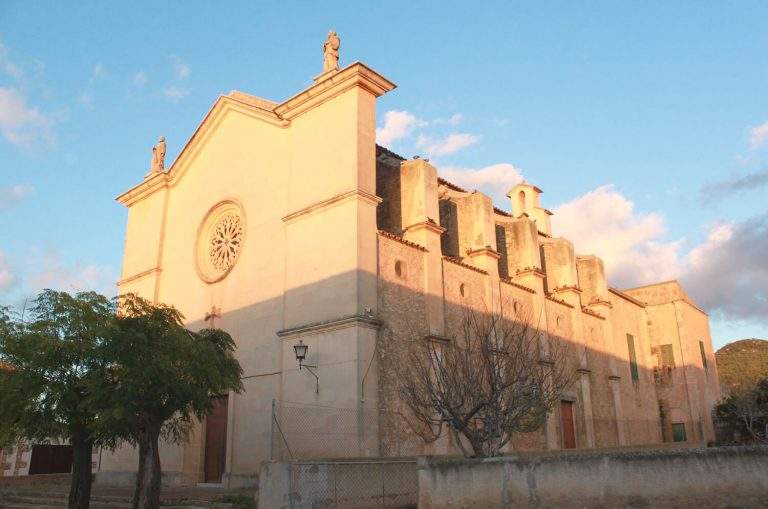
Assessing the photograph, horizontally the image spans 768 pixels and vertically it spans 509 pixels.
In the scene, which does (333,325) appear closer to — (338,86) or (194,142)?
(338,86)

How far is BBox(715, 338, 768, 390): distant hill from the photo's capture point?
4166cm

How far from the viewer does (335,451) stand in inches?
634

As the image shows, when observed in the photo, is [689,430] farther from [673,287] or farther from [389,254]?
[389,254]

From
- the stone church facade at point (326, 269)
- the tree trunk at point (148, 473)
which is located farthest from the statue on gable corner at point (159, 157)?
the tree trunk at point (148, 473)

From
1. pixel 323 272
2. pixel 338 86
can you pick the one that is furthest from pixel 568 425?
pixel 338 86

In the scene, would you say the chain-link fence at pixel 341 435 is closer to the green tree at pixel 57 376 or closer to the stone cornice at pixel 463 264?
the green tree at pixel 57 376

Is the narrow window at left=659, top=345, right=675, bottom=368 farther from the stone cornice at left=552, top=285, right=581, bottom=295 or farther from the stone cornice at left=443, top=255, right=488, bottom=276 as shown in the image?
the stone cornice at left=443, top=255, right=488, bottom=276

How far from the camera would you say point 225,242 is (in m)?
22.8

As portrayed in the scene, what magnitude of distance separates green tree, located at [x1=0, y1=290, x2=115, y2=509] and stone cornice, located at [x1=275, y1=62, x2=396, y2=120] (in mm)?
9512

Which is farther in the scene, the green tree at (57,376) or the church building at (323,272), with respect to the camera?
the church building at (323,272)

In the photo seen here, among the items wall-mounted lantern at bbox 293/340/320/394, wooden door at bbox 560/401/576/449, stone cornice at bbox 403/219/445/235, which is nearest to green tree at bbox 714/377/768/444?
wooden door at bbox 560/401/576/449

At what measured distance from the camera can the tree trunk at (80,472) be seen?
13359 mm

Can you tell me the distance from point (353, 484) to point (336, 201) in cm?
815

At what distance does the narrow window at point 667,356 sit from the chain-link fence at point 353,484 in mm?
24483
